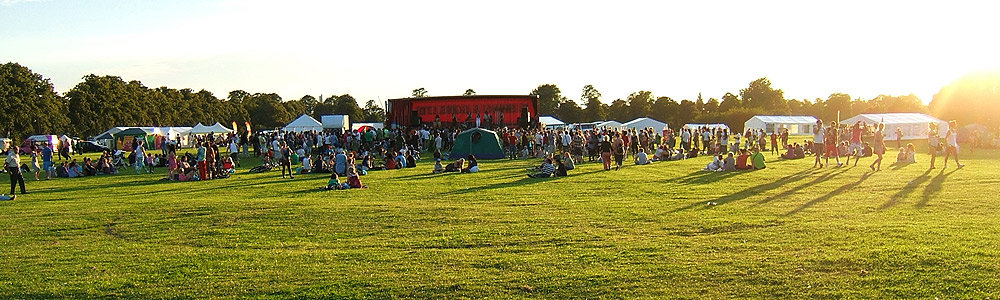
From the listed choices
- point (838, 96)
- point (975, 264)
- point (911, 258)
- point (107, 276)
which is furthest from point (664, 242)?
point (838, 96)

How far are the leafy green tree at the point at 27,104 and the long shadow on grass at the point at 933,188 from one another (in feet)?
199

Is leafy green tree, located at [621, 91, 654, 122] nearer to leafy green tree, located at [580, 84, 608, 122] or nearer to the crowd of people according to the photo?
leafy green tree, located at [580, 84, 608, 122]

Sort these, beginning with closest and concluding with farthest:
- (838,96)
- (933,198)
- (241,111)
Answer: (933,198)
(241,111)
(838,96)

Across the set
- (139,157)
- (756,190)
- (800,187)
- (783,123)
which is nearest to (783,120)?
(783,123)

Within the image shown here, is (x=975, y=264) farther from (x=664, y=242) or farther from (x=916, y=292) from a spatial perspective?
(x=664, y=242)

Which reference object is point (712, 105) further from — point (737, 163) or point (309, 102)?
point (737, 163)

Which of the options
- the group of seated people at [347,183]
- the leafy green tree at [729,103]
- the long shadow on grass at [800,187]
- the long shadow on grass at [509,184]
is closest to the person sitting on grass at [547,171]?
the long shadow on grass at [509,184]

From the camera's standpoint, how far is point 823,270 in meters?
7.22

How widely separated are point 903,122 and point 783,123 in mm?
19112

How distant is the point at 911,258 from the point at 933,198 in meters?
6.15

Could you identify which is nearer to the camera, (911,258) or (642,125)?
(911,258)

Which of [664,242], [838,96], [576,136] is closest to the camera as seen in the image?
[664,242]

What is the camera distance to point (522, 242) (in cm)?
920

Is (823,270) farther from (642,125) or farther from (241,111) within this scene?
(241,111)
